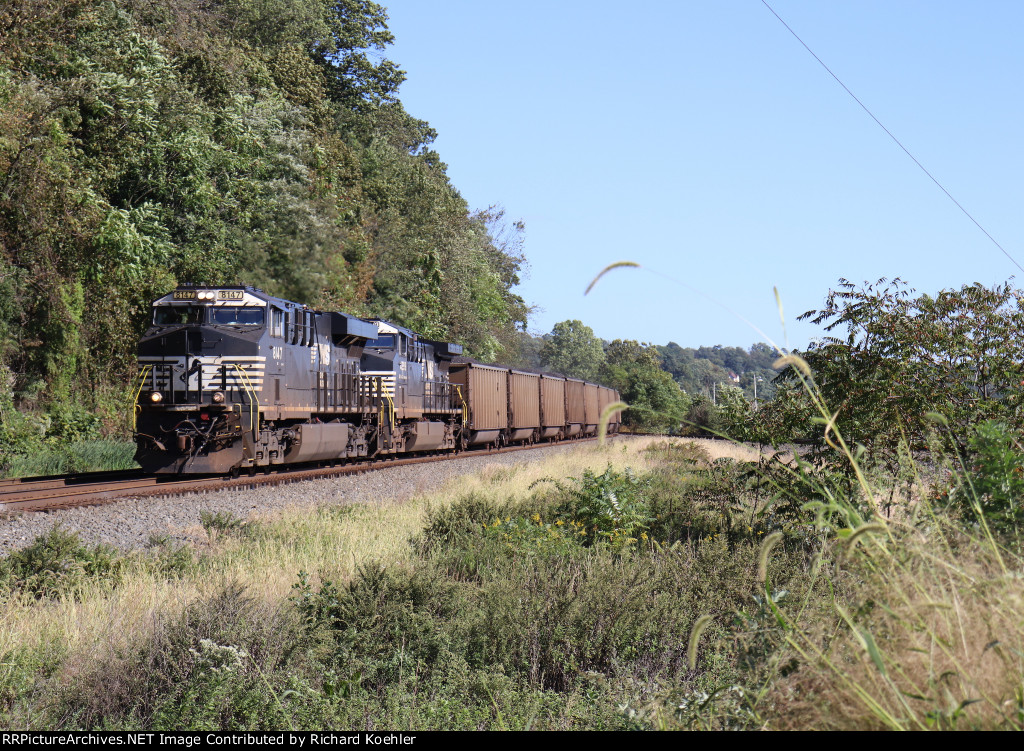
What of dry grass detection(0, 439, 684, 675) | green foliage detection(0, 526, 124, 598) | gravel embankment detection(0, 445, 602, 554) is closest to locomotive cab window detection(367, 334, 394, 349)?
gravel embankment detection(0, 445, 602, 554)

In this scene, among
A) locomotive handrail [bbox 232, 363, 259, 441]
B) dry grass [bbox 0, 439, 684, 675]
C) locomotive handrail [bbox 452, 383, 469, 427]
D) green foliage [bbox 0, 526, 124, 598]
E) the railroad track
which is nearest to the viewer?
dry grass [bbox 0, 439, 684, 675]

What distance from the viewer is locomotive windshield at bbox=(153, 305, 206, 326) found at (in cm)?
1705

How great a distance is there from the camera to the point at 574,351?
156375 mm

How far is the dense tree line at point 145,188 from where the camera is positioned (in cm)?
2281

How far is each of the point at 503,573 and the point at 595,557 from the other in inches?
43.6

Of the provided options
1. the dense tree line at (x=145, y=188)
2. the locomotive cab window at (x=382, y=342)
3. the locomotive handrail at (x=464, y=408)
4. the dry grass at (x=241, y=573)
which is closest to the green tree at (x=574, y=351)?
the dense tree line at (x=145, y=188)

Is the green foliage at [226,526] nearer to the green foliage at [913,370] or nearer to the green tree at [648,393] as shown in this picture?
the green foliage at [913,370]

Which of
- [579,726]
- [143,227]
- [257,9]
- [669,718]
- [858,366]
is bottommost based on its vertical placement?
[579,726]

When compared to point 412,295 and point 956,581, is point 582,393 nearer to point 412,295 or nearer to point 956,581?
point 412,295

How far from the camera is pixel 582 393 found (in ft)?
160

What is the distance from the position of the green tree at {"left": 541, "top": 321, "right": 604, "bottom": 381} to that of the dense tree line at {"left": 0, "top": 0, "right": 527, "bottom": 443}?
4246 inches

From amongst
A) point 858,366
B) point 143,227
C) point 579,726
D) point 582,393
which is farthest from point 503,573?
point 582,393

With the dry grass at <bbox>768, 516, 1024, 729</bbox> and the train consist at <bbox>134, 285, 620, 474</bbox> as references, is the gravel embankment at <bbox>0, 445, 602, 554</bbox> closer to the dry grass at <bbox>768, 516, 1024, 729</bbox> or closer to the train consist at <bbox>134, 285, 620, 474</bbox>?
the train consist at <bbox>134, 285, 620, 474</bbox>

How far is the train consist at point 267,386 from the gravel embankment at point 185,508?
1310mm
